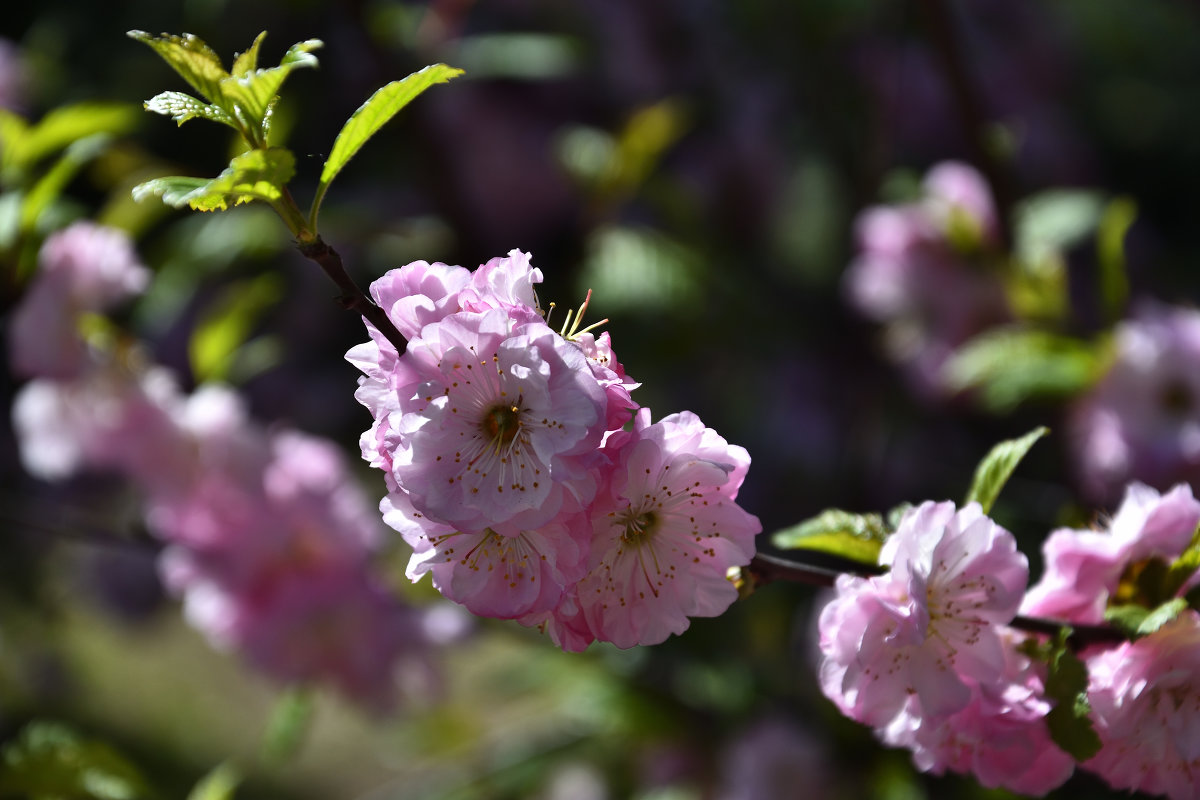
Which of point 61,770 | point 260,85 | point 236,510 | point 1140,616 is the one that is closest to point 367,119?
point 260,85

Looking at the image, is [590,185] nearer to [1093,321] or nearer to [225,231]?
[225,231]

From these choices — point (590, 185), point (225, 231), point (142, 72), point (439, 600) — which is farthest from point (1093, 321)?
point (142, 72)

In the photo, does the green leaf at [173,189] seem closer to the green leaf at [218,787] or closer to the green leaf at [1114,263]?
the green leaf at [218,787]

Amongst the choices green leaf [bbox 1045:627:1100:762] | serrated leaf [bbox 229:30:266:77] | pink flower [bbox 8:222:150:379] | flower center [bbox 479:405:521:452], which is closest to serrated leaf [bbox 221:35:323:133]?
serrated leaf [bbox 229:30:266:77]

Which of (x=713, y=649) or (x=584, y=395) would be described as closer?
(x=584, y=395)

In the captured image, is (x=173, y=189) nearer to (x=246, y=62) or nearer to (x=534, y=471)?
(x=246, y=62)

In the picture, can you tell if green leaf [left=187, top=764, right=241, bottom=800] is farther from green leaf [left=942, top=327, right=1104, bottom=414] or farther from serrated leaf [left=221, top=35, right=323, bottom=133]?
green leaf [left=942, top=327, right=1104, bottom=414]
